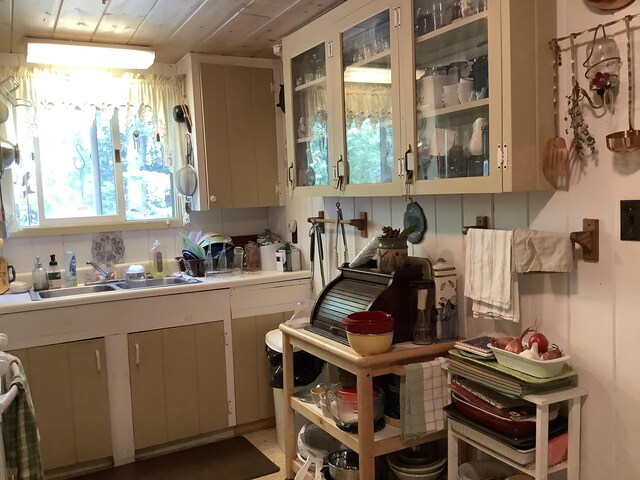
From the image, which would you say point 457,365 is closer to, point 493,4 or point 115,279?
point 493,4

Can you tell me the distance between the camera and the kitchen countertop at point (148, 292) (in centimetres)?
276

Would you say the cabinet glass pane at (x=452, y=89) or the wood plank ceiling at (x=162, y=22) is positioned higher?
the wood plank ceiling at (x=162, y=22)

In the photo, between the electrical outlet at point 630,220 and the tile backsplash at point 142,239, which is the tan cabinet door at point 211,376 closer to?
the tile backsplash at point 142,239

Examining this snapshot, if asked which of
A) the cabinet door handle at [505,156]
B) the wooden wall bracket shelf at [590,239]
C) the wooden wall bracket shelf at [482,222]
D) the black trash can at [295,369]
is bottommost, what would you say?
the black trash can at [295,369]

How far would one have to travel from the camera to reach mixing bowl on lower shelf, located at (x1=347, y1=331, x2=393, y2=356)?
2.06 metres

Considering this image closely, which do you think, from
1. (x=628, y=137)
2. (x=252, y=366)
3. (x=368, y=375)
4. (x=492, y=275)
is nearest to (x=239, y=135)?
(x=252, y=366)

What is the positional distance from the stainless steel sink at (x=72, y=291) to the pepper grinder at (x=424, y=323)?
70.6 inches

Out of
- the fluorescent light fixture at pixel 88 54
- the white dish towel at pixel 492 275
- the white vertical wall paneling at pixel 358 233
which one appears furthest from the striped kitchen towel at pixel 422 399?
the fluorescent light fixture at pixel 88 54

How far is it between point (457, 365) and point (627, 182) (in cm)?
79

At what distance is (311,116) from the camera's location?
2.86 metres

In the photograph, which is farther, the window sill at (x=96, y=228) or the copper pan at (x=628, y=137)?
the window sill at (x=96, y=228)

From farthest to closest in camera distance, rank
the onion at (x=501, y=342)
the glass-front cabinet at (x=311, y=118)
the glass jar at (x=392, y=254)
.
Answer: the glass-front cabinet at (x=311, y=118)
the glass jar at (x=392, y=254)
the onion at (x=501, y=342)

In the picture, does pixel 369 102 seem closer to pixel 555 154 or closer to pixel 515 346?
pixel 555 154

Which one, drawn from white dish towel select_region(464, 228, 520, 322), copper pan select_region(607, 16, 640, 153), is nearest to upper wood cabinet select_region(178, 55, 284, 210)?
white dish towel select_region(464, 228, 520, 322)
